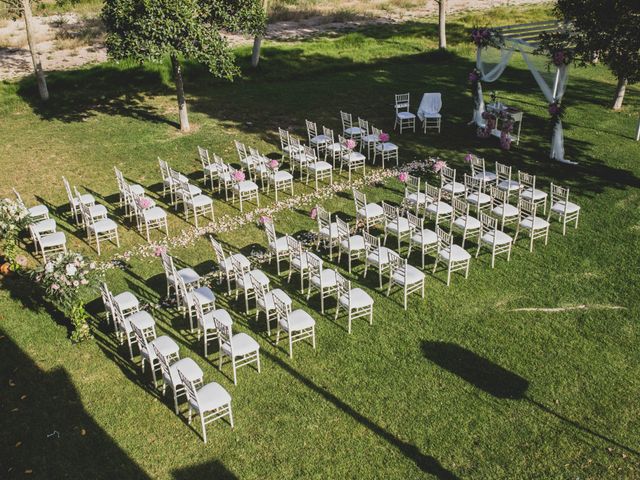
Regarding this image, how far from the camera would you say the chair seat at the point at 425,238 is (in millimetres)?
13992

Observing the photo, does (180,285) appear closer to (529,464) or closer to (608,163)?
(529,464)

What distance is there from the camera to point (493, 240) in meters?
14.1

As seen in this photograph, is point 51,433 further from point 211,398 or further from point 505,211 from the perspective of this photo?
point 505,211

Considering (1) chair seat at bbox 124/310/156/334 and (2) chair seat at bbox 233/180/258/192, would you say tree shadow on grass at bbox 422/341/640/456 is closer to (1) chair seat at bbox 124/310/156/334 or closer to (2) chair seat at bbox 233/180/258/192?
(1) chair seat at bbox 124/310/156/334

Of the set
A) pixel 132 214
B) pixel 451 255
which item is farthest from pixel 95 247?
pixel 451 255

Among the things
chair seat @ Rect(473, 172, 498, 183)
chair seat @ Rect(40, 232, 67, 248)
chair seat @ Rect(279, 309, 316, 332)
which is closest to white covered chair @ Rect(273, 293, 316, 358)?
chair seat @ Rect(279, 309, 316, 332)

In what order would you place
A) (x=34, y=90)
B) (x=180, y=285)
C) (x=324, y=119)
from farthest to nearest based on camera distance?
(x=34, y=90), (x=324, y=119), (x=180, y=285)

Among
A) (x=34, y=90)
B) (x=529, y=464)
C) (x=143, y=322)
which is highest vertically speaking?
(x=34, y=90)

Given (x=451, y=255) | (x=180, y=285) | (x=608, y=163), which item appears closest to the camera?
(x=180, y=285)

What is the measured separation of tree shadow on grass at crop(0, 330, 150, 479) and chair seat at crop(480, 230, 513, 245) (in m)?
9.03

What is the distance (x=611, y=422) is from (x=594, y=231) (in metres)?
6.89

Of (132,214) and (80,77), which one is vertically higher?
(80,77)

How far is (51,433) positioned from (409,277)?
24.0ft

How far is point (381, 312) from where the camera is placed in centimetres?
1261
